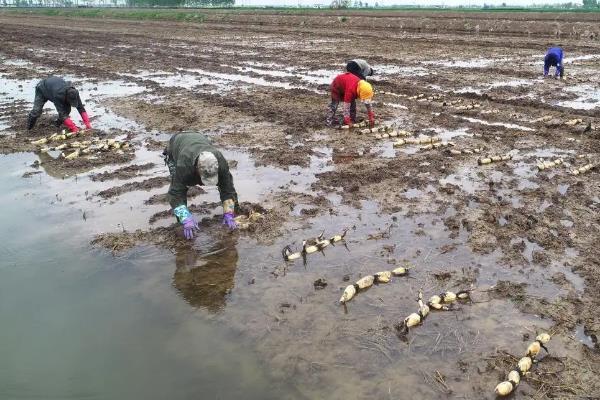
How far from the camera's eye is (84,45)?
30.3 metres

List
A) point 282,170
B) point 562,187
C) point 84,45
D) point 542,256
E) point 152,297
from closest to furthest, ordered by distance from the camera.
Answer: point 152,297
point 542,256
point 562,187
point 282,170
point 84,45

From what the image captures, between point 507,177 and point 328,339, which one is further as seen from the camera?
point 507,177

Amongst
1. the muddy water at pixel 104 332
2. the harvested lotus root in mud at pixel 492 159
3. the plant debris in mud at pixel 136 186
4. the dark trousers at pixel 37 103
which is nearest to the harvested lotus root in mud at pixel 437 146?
the harvested lotus root in mud at pixel 492 159

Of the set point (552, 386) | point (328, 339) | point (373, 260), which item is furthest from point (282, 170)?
point (552, 386)

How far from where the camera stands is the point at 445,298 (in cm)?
512

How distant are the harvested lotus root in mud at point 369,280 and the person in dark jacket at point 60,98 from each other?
28.3ft

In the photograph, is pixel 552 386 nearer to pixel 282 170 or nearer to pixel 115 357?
pixel 115 357

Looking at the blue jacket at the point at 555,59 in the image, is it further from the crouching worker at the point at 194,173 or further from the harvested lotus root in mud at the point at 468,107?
the crouching worker at the point at 194,173

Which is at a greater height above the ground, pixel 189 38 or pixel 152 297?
pixel 189 38

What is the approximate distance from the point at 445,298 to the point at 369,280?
0.83 meters

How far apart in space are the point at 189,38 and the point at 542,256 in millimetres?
32558

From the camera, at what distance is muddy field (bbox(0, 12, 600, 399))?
14.6 ft

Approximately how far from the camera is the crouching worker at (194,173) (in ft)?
19.1

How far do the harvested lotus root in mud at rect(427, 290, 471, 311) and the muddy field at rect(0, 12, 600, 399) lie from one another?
0.43ft
